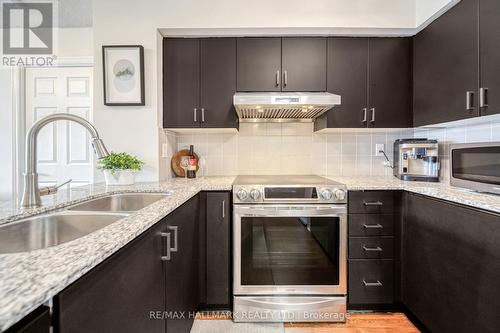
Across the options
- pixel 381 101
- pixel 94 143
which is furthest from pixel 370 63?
pixel 94 143

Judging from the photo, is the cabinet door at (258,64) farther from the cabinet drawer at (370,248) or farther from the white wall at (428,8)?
the cabinet drawer at (370,248)

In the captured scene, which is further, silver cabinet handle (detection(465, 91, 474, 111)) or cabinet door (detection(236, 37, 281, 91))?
cabinet door (detection(236, 37, 281, 91))

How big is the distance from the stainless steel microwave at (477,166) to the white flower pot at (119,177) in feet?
7.17

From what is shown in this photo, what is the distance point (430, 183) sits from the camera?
6.37 ft

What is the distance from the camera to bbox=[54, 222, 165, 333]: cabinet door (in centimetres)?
55

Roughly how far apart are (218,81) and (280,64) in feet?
1.74

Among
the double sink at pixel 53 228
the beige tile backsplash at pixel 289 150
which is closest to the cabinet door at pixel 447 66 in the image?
the beige tile backsplash at pixel 289 150

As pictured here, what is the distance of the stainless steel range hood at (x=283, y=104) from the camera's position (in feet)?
6.07

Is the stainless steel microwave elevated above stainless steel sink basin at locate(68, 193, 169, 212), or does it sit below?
above

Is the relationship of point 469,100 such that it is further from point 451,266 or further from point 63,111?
point 63,111

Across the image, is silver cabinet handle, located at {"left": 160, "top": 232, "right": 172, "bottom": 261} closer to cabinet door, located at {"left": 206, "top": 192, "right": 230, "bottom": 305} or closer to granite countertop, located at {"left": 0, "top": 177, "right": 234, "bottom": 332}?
granite countertop, located at {"left": 0, "top": 177, "right": 234, "bottom": 332}

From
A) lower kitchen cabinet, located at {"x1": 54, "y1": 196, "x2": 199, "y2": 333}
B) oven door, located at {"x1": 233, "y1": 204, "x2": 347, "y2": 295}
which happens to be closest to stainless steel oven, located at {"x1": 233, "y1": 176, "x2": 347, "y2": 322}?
oven door, located at {"x1": 233, "y1": 204, "x2": 347, "y2": 295}

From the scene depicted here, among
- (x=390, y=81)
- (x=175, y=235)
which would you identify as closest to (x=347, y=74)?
(x=390, y=81)

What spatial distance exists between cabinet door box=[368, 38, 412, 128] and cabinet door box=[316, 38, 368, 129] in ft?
0.19
